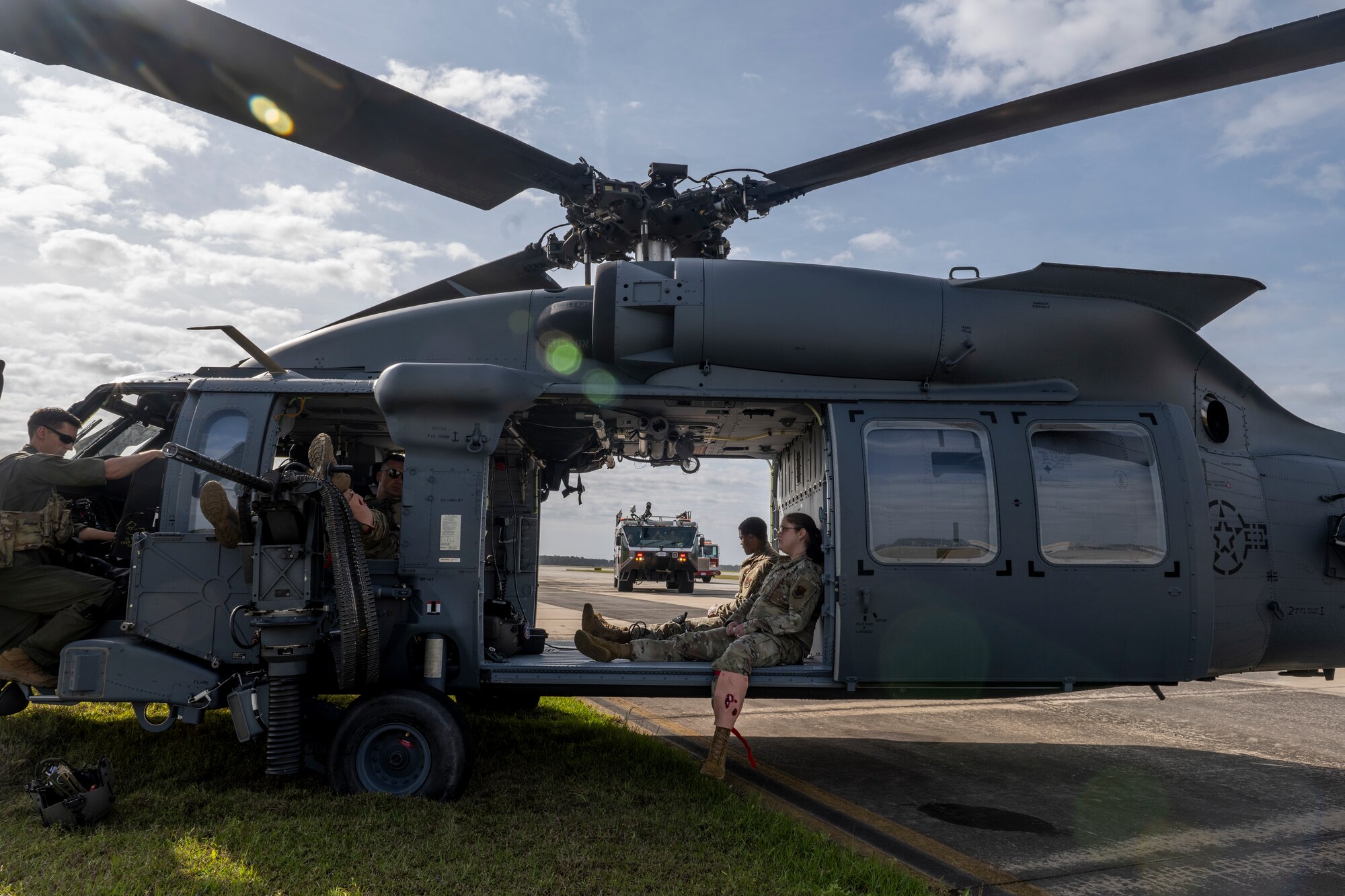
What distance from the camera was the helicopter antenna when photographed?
5.46m

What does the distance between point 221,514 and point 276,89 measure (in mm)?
2500

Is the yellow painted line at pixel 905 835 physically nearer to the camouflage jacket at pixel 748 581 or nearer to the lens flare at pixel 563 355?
the camouflage jacket at pixel 748 581

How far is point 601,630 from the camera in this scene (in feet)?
21.6

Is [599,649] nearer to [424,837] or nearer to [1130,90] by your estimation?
[424,837]

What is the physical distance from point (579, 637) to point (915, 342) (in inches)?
121

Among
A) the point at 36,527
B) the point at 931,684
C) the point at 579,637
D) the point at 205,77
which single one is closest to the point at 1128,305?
the point at 931,684

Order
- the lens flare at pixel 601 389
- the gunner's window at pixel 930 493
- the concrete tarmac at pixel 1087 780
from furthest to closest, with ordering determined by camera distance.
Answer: the lens flare at pixel 601 389, the gunner's window at pixel 930 493, the concrete tarmac at pixel 1087 780

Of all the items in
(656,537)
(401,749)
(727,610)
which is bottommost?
(401,749)

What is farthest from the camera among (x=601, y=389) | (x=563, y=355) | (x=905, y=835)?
(x=563, y=355)

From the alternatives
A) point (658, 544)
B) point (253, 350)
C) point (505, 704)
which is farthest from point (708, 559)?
point (253, 350)

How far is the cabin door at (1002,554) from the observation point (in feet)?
17.4

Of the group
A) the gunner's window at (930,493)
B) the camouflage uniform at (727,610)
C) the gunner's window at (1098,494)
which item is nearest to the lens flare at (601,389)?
the gunner's window at (930,493)

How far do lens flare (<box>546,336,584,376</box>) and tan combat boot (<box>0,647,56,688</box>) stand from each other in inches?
141

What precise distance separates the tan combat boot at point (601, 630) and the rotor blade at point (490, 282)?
260cm
